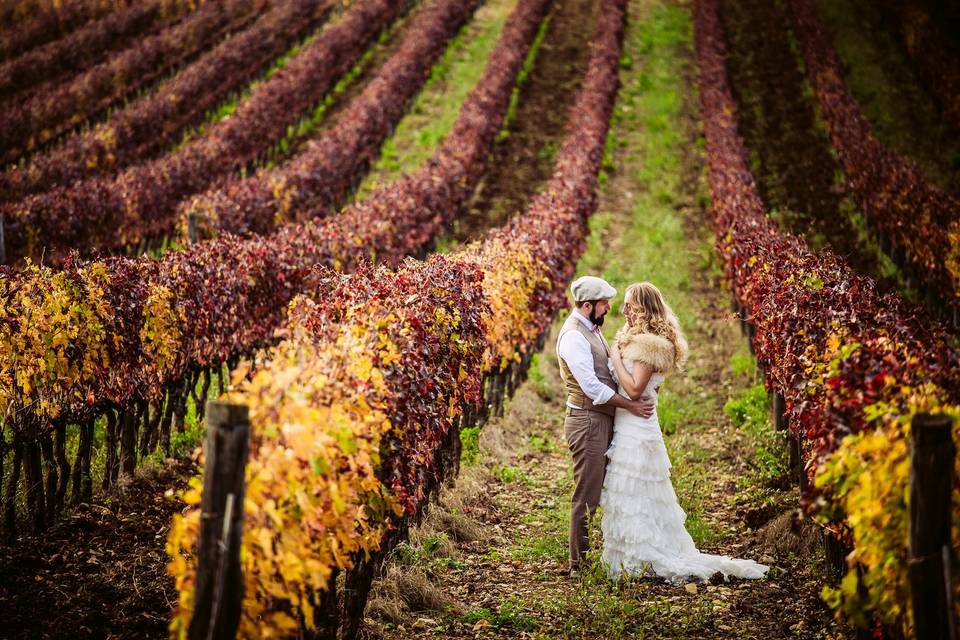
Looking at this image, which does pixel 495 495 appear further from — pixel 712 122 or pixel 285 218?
pixel 712 122

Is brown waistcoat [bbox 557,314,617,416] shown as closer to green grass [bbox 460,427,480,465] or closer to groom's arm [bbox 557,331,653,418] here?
groom's arm [bbox 557,331,653,418]

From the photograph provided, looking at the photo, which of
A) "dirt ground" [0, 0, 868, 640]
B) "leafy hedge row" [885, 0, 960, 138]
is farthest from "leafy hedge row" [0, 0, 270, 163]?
"leafy hedge row" [885, 0, 960, 138]

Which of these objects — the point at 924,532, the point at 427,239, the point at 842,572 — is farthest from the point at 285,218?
the point at 924,532

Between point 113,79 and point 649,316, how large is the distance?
30.1m

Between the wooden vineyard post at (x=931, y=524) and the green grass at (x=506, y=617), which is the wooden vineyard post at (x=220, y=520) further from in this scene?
the wooden vineyard post at (x=931, y=524)

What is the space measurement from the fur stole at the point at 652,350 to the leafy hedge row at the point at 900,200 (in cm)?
736

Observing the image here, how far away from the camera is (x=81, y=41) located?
34.0m

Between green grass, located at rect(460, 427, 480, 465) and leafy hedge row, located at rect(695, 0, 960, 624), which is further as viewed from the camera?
green grass, located at rect(460, 427, 480, 465)

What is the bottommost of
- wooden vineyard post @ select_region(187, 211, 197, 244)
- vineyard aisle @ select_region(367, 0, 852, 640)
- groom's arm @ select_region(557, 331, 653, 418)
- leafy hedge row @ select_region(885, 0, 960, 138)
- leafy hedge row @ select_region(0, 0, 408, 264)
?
vineyard aisle @ select_region(367, 0, 852, 640)

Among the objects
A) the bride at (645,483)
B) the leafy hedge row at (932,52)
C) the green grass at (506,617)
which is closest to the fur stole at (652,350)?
the bride at (645,483)

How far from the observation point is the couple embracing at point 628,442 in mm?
5953

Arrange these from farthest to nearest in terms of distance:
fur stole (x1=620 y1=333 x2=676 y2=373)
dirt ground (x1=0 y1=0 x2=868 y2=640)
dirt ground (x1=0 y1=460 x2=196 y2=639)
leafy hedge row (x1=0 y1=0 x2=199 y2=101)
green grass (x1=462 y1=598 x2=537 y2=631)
Result: leafy hedge row (x1=0 y1=0 x2=199 y2=101) < fur stole (x1=620 y1=333 x2=676 y2=373) < green grass (x1=462 y1=598 x2=537 y2=631) < dirt ground (x1=0 y1=0 x2=868 y2=640) < dirt ground (x1=0 y1=460 x2=196 y2=639)

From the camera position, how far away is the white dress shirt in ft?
19.4

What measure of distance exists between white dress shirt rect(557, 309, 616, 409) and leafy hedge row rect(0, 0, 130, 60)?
35.8 metres
